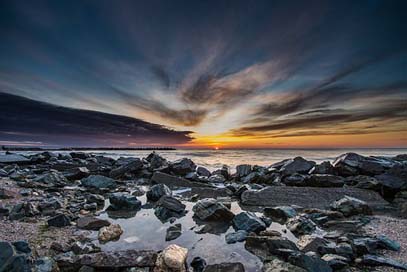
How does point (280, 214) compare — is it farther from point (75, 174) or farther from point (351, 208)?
point (75, 174)

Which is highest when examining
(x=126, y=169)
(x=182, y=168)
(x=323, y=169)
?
(x=323, y=169)

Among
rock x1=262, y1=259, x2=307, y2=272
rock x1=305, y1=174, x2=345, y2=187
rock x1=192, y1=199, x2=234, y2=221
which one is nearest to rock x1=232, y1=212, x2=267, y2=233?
rock x1=192, y1=199, x2=234, y2=221

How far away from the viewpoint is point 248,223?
4891 mm

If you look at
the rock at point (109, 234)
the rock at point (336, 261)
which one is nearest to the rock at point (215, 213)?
the rock at point (109, 234)

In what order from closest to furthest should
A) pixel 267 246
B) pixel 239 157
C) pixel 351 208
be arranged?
pixel 267 246 < pixel 351 208 < pixel 239 157

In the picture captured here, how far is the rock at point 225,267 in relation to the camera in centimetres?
317

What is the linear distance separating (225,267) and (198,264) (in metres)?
0.42

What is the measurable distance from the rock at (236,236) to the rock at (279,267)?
1.01 metres

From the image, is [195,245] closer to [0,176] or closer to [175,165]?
[175,165]

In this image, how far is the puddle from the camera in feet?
12.2

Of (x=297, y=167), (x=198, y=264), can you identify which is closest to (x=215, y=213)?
(x=198, y=264)

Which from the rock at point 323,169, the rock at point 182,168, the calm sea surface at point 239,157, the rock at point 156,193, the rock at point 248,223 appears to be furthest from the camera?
the calm sea surface at point 239,157

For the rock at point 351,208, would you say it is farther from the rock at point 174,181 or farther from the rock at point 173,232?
the rock at point 174,181

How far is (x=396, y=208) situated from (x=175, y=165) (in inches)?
383
